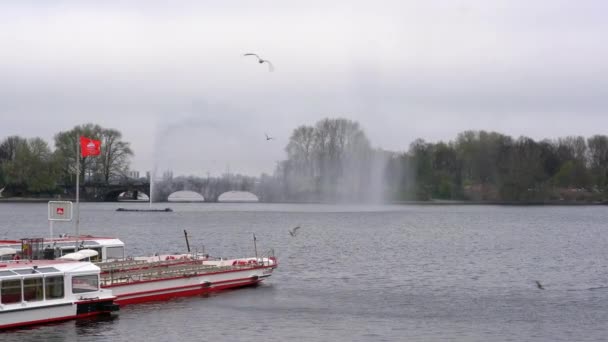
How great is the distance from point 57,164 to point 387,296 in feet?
499

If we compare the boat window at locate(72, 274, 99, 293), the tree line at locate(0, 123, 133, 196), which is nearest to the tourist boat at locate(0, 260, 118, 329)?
the boat window at locate(72, 274, 99, 293)

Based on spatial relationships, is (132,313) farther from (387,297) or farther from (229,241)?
(229,241)

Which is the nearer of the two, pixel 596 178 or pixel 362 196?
pixel 362 196

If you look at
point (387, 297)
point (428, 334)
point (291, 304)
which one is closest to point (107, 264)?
point (291, 304)

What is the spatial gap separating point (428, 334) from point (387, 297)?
932cm

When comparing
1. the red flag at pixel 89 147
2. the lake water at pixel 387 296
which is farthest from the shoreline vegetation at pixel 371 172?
the red flag at pixel 89 147

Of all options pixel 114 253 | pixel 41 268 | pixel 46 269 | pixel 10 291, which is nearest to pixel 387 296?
pixel 114 253

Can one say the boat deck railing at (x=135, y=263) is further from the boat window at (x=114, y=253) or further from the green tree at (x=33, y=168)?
the green tree at (x=33, y=168)

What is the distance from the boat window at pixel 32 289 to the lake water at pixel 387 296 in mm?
1274

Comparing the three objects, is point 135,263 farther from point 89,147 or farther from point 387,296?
point 387,296

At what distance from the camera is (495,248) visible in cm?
7644

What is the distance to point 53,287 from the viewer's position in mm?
35969

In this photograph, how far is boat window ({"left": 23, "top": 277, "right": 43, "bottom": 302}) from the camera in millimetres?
34938

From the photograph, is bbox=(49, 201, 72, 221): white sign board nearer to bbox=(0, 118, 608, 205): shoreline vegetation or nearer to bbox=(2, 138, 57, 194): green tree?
bbox=(0, 118, 608, 205): shoreline vegetation
